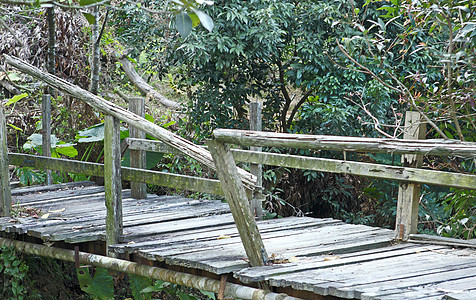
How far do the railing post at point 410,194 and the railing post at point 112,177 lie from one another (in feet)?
6.75

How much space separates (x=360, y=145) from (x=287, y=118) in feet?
18.4

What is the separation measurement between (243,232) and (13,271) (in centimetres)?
277

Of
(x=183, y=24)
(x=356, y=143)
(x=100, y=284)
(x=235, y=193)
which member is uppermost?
(x=183, y=24)

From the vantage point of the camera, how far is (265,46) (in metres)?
7.31

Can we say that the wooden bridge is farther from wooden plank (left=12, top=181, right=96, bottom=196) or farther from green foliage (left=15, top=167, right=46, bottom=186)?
green foliage (left=15, top=167, right=46, bottom=186)

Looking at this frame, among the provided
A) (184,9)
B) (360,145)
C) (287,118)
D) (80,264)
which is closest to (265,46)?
(287,118)

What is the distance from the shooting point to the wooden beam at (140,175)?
4.26 m

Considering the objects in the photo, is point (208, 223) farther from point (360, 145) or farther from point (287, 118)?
point (287, 118)

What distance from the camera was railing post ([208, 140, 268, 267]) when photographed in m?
3.53

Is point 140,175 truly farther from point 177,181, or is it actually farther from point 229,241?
point 229,241

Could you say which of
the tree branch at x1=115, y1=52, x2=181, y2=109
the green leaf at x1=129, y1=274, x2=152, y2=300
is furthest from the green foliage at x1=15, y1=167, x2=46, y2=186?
the green leaf at x1=129, y1=274, x2=152, y2=300

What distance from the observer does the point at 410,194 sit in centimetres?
421

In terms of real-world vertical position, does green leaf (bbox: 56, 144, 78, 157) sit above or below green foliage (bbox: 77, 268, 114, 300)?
above

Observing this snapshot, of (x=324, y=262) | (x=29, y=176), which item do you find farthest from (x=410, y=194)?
(x=29, y=176)
